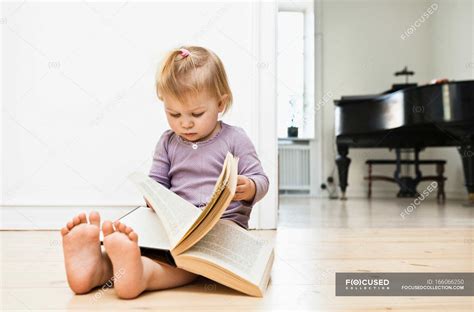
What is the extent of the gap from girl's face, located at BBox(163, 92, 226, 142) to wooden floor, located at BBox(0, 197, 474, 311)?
318mm

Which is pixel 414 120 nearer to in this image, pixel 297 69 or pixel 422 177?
pixel 422 177

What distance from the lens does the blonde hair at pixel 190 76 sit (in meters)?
0.99

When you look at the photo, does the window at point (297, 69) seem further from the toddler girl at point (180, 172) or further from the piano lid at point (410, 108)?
the toddler girl at point (180, 172)

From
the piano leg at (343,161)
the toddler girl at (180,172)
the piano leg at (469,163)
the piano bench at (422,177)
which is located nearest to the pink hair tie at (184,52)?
the toddler girl at (180,172)

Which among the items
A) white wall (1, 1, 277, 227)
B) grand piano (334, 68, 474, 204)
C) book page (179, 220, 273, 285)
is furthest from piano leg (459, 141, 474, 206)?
book page (179, 220, 273, 285)

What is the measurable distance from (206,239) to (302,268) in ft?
1.20

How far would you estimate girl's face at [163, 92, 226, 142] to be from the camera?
39.3 inches

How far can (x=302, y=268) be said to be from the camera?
1149 millimetres

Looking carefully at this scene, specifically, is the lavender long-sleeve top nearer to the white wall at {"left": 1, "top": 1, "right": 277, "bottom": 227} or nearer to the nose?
the nose

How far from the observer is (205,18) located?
1910mm

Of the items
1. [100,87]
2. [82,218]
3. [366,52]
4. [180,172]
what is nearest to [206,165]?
[180,172]

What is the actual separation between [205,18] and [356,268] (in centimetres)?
119

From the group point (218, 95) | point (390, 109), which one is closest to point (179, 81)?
point (218, 95)

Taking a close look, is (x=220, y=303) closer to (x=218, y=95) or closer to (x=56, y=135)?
(x=218, y=95)
